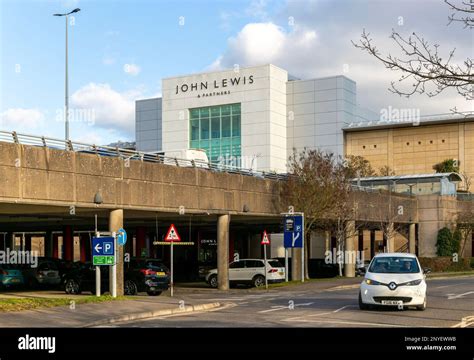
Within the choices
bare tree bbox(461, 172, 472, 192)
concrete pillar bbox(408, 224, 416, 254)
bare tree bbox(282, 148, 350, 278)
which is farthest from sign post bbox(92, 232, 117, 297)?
bare tree bbox(461, 172, 472, 192)

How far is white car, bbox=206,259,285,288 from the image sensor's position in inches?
1526

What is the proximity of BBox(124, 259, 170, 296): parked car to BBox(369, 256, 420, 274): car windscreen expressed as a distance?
12983 millimetres

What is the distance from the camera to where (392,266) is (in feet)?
67.9

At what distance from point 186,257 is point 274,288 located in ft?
102

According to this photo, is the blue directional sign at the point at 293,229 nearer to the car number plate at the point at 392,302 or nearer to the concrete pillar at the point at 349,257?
the concrete pillar at the point at 349,257

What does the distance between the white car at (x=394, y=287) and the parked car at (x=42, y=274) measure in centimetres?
2143

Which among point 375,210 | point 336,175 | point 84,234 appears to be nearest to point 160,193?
point 336,175

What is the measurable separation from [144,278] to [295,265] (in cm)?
1326

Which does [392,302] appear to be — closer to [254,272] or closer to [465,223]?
[254,272]

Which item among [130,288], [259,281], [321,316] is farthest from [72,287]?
[321,316]

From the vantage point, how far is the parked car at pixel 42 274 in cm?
3734

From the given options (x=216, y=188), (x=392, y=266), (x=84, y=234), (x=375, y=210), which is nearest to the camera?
(x=392, y=266)

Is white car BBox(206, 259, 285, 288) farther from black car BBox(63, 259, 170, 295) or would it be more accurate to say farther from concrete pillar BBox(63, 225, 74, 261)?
concrete pillar BBox(63, 225, 74, 261)
